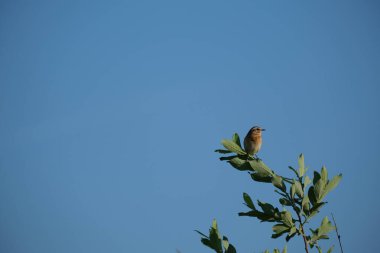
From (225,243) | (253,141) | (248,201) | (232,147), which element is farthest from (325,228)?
(253,141)

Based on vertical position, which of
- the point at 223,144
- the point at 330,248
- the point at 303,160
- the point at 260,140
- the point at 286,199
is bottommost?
the point at 330,248

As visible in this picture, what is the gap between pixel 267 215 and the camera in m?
4.20

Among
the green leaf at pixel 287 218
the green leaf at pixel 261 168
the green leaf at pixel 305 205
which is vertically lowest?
the green leaf at pixel 287 218

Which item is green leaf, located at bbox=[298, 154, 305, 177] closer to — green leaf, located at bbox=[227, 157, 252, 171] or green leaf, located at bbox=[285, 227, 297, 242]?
green leaf, located at bbox=[227, 157, 252, 171]

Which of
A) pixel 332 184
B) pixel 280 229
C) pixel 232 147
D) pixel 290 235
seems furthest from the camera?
pixel 232 147

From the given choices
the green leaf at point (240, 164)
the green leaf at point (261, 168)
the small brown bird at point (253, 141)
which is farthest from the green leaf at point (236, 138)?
the small brown bird at point (253, 141)

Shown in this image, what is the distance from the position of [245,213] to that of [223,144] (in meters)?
0.99

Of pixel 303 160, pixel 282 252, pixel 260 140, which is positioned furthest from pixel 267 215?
pixel 260 140

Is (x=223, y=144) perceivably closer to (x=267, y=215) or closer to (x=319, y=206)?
(x=267, y=215)

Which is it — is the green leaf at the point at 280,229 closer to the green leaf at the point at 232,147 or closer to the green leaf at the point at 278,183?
the green leaf at the point at 278,183

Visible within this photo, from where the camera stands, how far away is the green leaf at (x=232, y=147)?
490 centimetres

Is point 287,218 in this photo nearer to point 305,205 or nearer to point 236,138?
point 305,205

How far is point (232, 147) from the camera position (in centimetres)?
493

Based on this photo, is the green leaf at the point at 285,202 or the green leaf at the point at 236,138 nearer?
the green leaf at the point at 285,202
